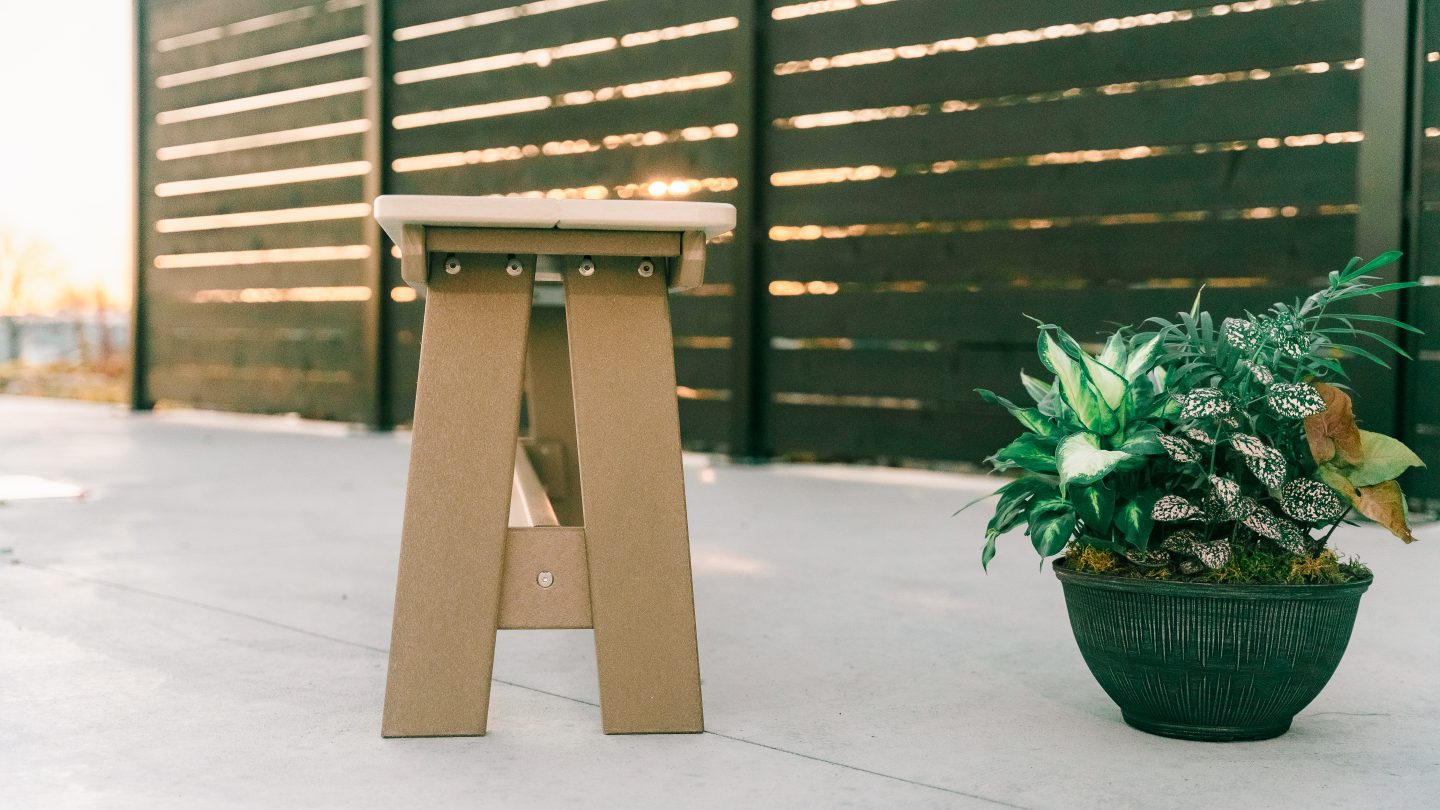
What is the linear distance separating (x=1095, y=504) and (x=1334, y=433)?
10.9 inches

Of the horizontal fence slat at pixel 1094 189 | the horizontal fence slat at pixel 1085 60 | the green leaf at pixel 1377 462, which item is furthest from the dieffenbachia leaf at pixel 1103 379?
the horizontal fence slat at pixel 1085 60

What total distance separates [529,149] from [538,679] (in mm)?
3687

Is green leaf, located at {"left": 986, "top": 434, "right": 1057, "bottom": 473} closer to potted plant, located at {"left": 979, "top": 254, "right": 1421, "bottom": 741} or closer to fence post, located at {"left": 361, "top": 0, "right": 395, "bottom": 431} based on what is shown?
potted plant, located at {"left": 979, "top": 254, "right": 1421, "bottom": 741}

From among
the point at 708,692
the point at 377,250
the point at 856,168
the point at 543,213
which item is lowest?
the point at 708,692

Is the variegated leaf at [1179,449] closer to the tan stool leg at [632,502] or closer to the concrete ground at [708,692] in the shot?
the concrete ground at [708,692]

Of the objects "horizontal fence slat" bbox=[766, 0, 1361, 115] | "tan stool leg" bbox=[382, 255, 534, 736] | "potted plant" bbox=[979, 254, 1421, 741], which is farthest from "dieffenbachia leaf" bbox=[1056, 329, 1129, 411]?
"horizontal fence slat" bbox=[766, 0, 1361, 115]

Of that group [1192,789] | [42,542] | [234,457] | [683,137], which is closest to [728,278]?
[683,137]

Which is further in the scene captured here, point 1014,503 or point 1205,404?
point 1014,503

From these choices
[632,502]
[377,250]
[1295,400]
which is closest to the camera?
[1295,400]

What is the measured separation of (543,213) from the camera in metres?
1.41

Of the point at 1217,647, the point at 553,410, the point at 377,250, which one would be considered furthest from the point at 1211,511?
the point at 377,250

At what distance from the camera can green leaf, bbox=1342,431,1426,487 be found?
1436 mm

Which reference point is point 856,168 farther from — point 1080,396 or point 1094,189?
point 1080,396

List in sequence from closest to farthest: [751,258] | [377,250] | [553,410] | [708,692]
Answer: [708,692]
[553,410]
[751,258]
[377,250]
